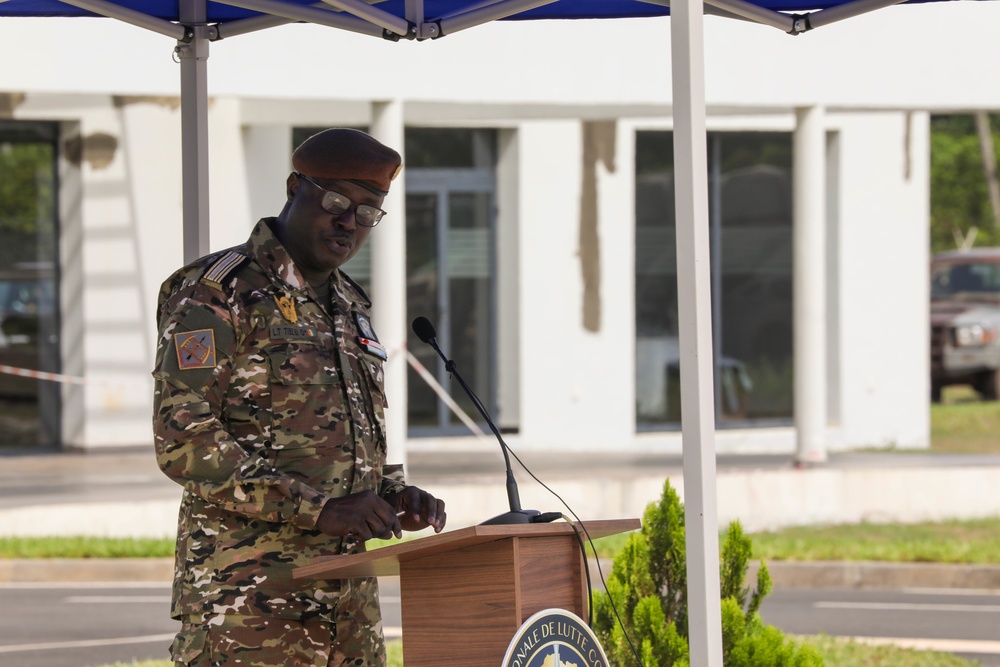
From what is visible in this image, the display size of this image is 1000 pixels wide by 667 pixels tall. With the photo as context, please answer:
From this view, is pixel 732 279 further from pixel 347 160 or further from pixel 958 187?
pixel 958 187

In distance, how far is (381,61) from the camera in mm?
12758

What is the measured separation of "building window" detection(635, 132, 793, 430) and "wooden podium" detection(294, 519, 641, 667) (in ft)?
48.0

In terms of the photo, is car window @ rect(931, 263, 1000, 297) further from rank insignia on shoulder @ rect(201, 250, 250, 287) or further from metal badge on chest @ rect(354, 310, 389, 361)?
rank insignia on shoulder @ rect(201, 250, 250, 287)

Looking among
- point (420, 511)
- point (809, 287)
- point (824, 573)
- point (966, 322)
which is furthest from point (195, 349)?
point (966, 322)

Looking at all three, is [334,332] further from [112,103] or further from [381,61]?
[112,103]

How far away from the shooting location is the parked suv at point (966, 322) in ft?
76.6

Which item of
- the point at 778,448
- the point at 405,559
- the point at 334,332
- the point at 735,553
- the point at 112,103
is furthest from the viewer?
the point at 778,448

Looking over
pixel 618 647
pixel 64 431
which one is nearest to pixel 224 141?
pixel 64 431

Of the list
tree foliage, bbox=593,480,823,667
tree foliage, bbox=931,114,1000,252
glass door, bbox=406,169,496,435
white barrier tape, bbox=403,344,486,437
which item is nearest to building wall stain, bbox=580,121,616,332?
glass door, bbox=406,169,496,435

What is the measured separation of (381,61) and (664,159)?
5.89m

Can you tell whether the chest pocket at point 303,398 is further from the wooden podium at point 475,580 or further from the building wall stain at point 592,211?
the building wall stain at point 592,211

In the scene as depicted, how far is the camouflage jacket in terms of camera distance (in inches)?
124

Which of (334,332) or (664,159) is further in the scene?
(664,159)

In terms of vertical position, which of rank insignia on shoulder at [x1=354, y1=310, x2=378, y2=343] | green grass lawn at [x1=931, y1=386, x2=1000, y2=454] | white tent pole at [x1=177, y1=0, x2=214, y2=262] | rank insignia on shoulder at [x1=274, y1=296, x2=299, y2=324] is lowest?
green grass lawn at [x1=931, y1=386, x2=1000, y2=454]
